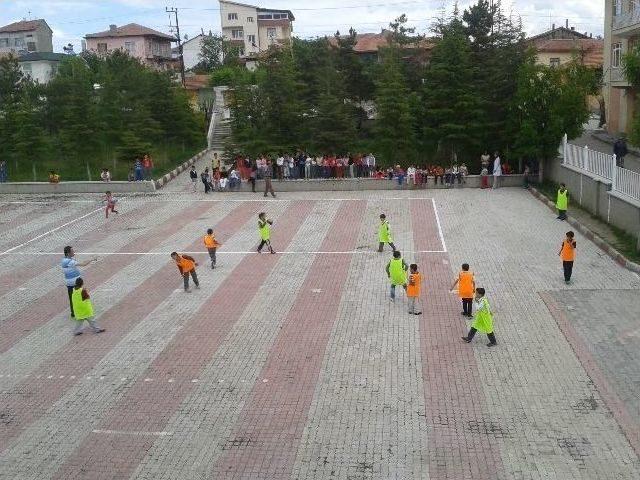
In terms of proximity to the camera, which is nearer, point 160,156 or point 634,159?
point 634,159

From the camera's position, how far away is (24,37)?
76.9 meters

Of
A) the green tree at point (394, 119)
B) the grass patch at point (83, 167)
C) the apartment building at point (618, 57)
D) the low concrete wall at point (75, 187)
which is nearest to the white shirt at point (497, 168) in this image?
the green tree at point (394, 119)

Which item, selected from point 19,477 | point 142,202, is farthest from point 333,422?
point 142,202

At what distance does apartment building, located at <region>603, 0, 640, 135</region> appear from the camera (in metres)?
31.9

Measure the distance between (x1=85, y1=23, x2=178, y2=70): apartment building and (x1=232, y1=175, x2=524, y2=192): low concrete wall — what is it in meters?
51.7

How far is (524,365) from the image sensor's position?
1152cm

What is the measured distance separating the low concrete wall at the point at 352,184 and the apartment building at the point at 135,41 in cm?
5165

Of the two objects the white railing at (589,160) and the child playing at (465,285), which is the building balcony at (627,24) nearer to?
the white railing at (589,160)

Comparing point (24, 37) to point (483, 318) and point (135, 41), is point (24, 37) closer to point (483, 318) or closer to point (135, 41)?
point (135, 41)

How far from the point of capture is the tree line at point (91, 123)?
3366 centimetres

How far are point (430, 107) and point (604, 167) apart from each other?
11.2 meters

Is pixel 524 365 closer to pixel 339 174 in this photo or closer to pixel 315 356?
pixel 315 356

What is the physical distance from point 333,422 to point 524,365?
3.68 meters

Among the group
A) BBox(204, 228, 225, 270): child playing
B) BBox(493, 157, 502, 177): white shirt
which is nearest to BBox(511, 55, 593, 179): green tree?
BBox(493, 157, 502, 177): white shirt
